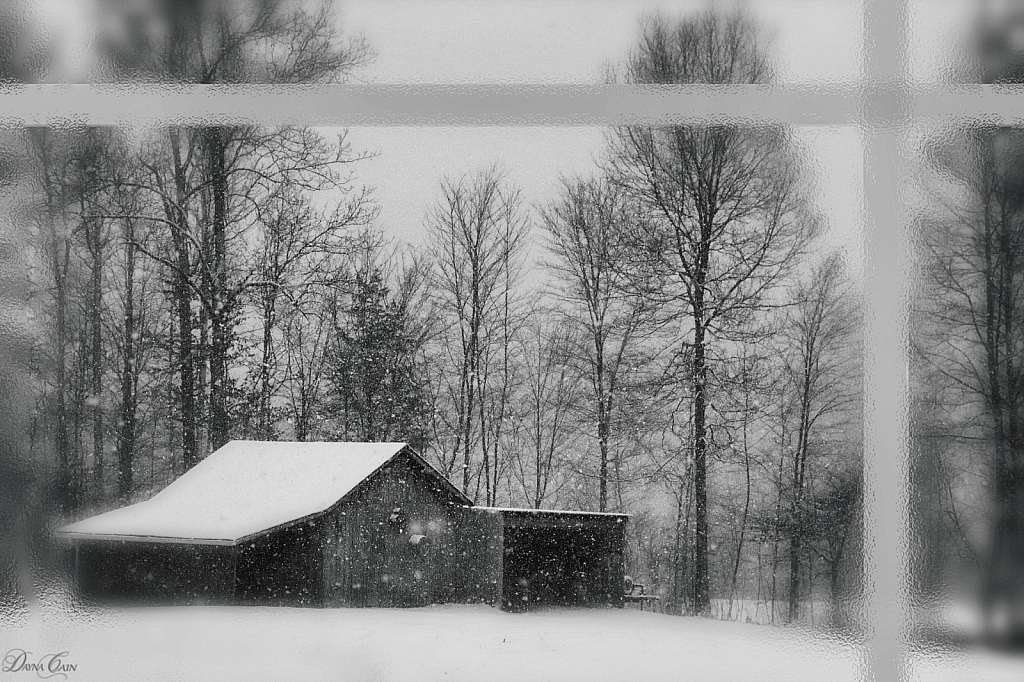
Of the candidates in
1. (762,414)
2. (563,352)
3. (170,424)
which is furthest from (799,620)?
(170,424)

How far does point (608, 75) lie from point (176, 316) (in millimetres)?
969

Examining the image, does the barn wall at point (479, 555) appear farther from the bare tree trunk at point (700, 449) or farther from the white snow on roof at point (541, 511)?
the bare tree trunk at point (700, 449)

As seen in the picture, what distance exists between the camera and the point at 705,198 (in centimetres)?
162

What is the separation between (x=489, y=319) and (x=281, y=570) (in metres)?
0.62

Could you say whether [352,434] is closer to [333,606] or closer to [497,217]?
[333,606]

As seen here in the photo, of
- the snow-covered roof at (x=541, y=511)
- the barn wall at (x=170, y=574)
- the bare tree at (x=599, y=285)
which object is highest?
the bare tree at (x=599, y=285)

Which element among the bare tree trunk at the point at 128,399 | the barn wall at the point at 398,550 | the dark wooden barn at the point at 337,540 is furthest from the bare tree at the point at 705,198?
the bare tree trunk at the point at 128,399

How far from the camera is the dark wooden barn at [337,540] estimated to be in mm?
1528

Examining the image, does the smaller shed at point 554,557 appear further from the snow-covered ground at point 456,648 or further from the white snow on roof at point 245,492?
the white snow on roof at point 245,492

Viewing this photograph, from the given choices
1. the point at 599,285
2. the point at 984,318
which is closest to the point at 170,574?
the point at 599,285

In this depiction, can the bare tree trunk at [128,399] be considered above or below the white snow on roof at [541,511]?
above

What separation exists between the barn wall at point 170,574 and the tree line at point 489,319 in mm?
122

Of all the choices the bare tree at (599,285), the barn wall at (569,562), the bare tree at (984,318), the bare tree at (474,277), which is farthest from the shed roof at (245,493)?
the bare tree at (984,318)

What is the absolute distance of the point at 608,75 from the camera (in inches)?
63.1
